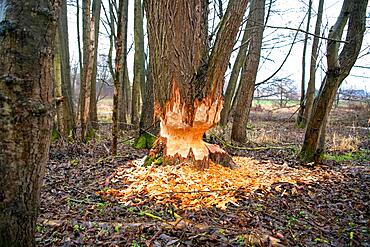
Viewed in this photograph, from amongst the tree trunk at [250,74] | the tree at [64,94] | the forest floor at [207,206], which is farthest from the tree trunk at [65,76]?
the tree trunk at [250,74]

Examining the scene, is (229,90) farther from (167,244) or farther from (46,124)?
(46,124)

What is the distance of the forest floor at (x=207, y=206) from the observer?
8.70ft

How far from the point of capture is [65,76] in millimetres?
8500

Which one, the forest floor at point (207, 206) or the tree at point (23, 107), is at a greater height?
the tree at point (23, 107)

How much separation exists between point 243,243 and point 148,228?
861 millimetres

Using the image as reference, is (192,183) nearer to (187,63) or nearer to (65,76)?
(187,63)

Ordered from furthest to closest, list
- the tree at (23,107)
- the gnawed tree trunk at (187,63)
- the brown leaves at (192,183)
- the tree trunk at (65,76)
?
1. the tree trunk at (65,76)
2. the gnawed tree trunk at (187,63)
3. the brown leaves at (192,183)
4. the tree at (23,107)

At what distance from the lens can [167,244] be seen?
8.08ft

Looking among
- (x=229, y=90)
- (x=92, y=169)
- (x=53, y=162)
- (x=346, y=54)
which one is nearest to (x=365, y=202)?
(x=346, y=54)

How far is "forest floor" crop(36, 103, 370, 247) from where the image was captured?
2.65 meters

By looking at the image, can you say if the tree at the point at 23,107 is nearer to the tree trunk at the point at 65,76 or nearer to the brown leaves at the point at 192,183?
the brown leaves at the point at 192,183

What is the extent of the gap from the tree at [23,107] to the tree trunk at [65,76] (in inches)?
245

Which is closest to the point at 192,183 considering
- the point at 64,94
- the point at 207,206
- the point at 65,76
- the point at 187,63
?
the point at 207,206

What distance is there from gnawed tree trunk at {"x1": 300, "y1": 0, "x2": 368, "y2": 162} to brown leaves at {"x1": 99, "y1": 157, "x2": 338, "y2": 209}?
1.00 meters
